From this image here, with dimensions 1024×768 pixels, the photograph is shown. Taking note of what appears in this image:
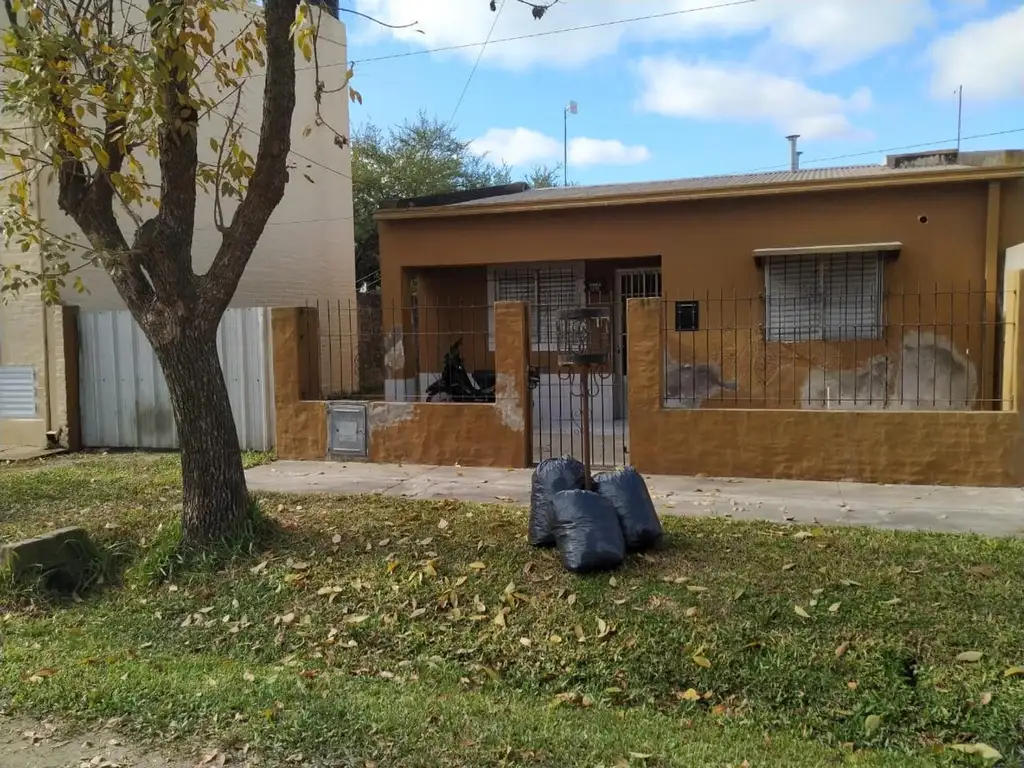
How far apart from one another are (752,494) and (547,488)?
8.96 feet

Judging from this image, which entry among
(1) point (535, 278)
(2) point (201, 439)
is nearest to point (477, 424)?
(2) point (201, 439)

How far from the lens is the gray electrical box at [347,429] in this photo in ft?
31.8

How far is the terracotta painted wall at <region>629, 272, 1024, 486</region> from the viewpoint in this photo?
765 centimetres

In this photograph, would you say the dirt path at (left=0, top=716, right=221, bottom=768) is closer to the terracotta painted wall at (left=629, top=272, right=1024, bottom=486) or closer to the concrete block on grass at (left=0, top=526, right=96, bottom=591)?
the concrete block on grass at (left=0, top=526, right=96, bottom=591)

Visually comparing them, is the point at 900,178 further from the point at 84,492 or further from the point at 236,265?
the point at 84,492

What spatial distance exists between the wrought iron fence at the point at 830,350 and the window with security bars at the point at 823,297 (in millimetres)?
14

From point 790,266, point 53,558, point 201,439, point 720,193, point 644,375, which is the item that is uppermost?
point 720,193

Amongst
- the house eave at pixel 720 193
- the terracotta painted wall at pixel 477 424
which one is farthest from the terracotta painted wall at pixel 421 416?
the house eave at pixel 720 193

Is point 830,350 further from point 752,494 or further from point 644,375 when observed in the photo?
point 752,494

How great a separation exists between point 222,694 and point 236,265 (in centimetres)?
325

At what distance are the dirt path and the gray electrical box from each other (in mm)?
5917

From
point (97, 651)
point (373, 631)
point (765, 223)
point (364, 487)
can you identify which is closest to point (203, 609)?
point (97, 651)

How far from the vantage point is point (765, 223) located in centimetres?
1121

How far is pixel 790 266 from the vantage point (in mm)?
11219
